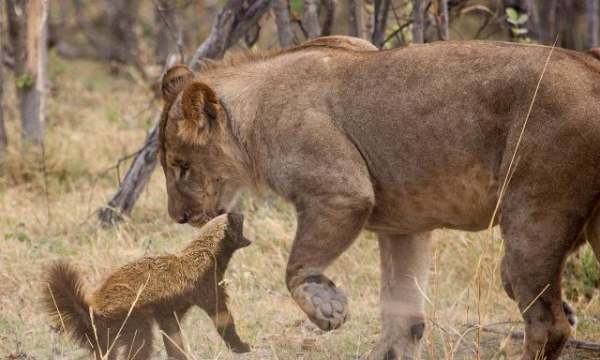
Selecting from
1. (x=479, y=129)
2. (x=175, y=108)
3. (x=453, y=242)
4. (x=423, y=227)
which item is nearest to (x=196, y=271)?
(x=175, y=108)

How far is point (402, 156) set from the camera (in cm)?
475

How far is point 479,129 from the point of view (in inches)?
177

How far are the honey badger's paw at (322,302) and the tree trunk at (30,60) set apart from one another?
18.9 feet

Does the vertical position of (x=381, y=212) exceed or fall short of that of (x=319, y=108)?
it falls short

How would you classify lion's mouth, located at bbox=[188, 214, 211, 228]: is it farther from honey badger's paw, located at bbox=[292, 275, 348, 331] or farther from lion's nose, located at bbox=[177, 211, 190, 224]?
honey badger's paw, located at bbox=[292, 275, 348, 331]

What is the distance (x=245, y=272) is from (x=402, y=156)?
7.49 ft

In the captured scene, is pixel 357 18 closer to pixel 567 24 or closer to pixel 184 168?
pixel 184 168

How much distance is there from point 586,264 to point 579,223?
2.46 m

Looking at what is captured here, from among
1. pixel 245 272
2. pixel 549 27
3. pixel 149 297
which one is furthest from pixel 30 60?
pixel 549 27

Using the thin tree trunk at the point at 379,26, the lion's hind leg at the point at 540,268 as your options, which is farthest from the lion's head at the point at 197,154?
the thin tree trunk at the point at 379,26

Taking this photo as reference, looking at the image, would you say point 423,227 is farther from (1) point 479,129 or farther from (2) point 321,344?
(2) point 321,344

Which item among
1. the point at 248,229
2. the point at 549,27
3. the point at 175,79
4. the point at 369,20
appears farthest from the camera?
the point at 549,27

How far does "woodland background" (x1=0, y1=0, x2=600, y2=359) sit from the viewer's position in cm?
576

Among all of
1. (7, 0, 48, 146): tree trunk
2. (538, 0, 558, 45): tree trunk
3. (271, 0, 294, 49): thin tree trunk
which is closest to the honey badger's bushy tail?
(271, 0, 294, 49): thin tree trunk
